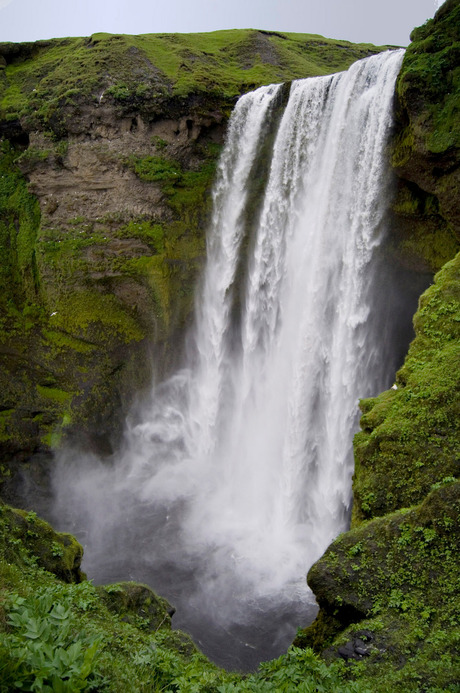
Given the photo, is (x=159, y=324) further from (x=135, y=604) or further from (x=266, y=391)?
(x=135, y=604)

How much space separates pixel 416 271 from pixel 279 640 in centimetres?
1036

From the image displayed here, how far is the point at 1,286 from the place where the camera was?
18859 mm

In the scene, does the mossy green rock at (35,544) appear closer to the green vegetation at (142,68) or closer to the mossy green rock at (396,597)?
the mossy green rock at (396,597)

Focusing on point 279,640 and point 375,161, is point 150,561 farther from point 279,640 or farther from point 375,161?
point 375,161

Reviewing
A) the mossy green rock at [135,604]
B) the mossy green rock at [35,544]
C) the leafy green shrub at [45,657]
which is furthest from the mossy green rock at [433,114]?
the leafy green shrub at [45,657]

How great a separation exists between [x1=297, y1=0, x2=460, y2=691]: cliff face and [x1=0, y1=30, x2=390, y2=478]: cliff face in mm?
11497

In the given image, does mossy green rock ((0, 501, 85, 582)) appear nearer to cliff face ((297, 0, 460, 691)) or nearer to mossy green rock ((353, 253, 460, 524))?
cliff face ((297, 0, 460, 691))

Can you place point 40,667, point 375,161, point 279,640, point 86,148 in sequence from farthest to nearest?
point 86,148 → point 375,161 → point 279,640 → point 40,667

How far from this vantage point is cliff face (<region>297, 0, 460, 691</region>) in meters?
5.70

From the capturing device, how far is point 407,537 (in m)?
6.70

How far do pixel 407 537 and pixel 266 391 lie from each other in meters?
10.7

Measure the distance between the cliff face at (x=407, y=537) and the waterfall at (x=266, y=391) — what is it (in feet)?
16.1

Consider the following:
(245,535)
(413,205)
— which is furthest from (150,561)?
(413,205)

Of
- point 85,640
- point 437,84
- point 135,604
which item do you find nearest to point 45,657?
point 85,640
